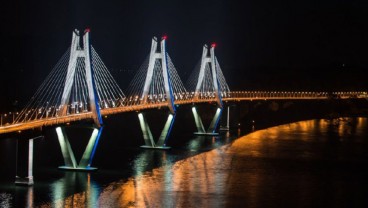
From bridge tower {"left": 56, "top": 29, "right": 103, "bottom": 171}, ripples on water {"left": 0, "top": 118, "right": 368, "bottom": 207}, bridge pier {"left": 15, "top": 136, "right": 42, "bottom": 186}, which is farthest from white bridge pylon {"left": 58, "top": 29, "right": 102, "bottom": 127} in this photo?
bridge pier {"left": 15, "top": 136, "right": 42, "bottom": 186}

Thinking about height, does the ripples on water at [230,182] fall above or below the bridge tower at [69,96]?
below

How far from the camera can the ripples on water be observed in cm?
2681

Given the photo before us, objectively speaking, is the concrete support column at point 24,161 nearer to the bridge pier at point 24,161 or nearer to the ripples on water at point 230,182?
the bridge pier at point 24,161

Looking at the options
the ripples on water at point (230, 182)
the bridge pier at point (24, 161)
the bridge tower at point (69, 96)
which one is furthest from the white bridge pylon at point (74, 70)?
the bridge pier at point (24, 161)

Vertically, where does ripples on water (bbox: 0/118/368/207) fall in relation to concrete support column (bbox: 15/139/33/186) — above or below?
below

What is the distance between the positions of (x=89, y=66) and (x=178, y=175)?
688cm

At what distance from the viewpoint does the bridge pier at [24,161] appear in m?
27.0

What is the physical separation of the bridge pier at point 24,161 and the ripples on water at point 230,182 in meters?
0.51

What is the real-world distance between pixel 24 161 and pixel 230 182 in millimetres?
9767

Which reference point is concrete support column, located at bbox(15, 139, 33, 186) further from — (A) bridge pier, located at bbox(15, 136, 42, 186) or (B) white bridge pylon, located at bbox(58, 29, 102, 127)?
(B) white bridge pylon, located at bbox(58, 29, 102, 127)

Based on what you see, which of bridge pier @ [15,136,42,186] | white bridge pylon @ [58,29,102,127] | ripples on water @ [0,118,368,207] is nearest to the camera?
ripples on water @ [0,118,368,207]

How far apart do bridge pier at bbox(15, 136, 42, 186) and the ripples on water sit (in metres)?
0.51

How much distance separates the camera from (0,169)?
3244 centimetres

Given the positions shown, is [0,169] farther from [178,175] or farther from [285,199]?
[285,199]
